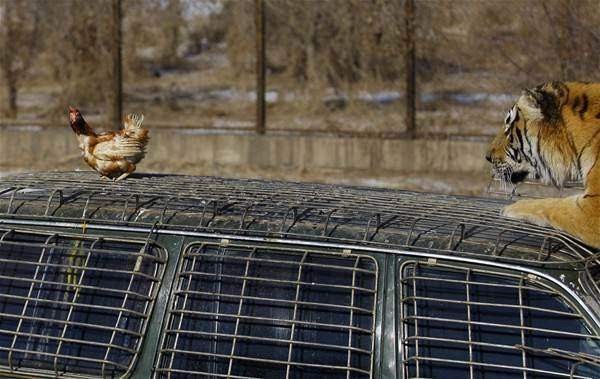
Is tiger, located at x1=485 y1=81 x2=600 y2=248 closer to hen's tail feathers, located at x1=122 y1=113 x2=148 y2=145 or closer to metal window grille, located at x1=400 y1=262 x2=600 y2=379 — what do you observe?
metal window grille, located at x1=400 y1=262 x2=600 y2=379

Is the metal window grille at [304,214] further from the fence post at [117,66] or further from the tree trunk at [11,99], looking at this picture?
the tree trunk at [11,99]

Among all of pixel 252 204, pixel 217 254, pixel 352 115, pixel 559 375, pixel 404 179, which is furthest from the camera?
pixel 352 115

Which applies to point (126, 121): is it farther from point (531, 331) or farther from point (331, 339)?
point (531, 331)

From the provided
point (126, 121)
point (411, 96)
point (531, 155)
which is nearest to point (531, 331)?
point (531, 155)

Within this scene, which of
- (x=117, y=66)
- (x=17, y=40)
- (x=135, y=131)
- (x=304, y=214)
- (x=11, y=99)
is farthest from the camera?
(x=17, y=40)

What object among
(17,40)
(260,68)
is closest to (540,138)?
(260,68)

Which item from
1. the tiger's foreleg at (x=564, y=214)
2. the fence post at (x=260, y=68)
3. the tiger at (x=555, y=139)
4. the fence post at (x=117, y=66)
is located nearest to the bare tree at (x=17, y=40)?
the fence post at (x=117, y=66)

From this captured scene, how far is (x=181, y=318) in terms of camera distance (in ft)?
11.8

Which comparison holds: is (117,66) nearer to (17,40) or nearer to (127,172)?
(17,40)

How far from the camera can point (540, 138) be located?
470cm

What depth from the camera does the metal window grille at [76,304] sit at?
3.66m

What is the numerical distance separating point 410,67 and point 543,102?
8.91 meters

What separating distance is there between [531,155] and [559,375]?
177cm

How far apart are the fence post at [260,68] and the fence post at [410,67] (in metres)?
1.86
